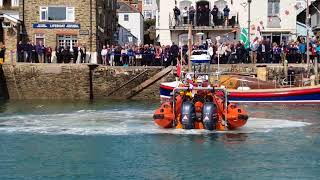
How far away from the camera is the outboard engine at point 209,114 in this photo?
26.7 m

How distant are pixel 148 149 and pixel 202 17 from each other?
97.2 ft

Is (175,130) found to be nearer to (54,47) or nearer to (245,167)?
(245,167)

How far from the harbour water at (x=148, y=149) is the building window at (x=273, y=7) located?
2071cm

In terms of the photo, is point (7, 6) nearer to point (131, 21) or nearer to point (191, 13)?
point (191, 13)

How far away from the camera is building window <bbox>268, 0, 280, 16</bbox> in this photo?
176 ft

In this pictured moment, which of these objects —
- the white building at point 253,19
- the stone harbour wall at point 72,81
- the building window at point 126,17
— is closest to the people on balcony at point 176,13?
the white building at point 253,19

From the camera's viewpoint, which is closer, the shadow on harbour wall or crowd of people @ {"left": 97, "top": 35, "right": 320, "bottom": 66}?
crowd of people @ {"left": 97, "top": 35, "right": 320, "bottom": 66}

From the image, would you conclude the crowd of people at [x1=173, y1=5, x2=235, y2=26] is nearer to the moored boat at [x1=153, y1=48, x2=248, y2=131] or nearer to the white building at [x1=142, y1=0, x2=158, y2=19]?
the moored boat at [x1=153, y1=48, x2=248, y2=131]

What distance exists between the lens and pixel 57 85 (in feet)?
146

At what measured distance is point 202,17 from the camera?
52.6 m

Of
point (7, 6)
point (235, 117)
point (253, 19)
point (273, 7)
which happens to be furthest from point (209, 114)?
point (7, 6)

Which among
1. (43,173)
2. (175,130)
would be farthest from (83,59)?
(43,173)

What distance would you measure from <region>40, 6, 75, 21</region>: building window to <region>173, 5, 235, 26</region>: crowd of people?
7535 millimetres

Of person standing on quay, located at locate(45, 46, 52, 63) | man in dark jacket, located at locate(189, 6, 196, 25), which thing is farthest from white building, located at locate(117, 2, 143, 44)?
person standing on quay, located at locate(45, 46, 52, 63)
